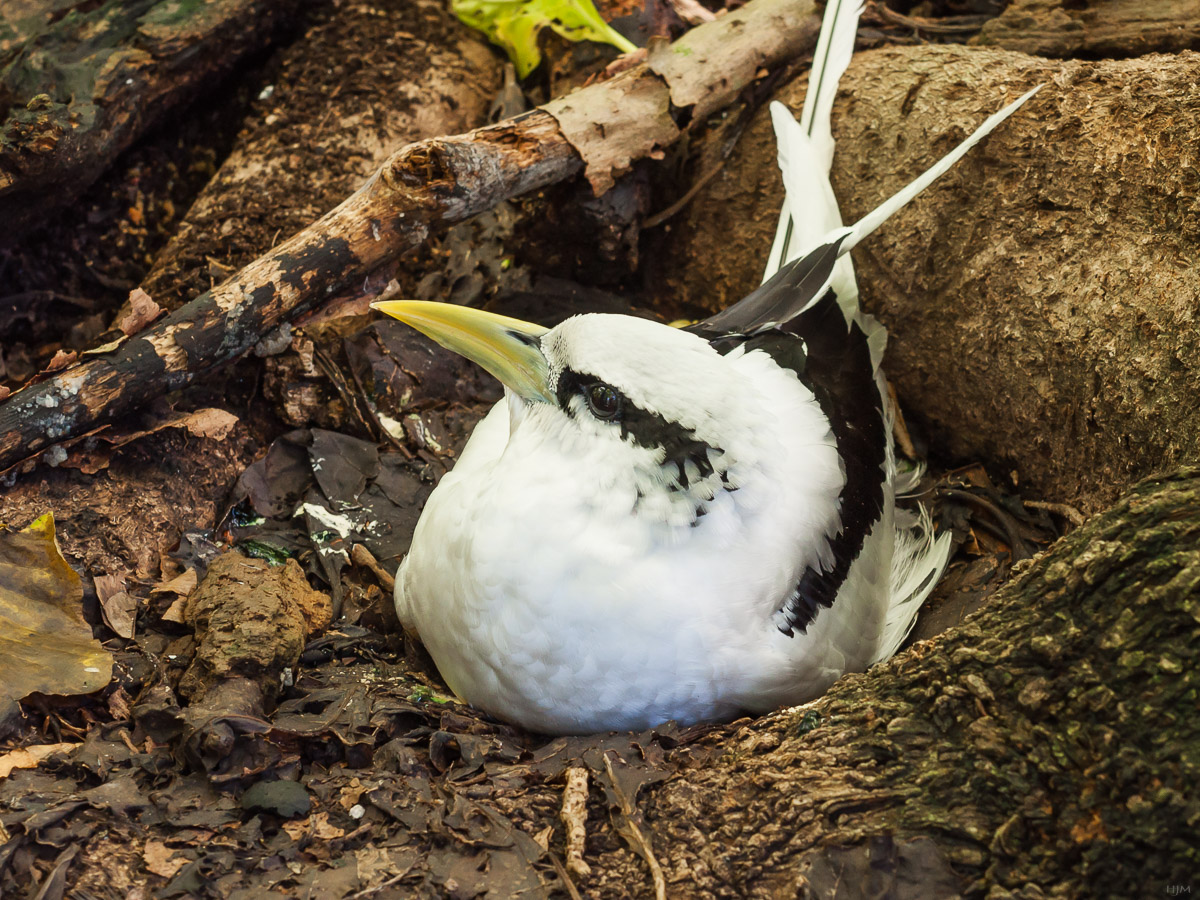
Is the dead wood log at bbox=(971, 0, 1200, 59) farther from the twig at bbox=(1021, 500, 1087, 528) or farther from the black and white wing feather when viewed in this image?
the twig at bbox=(1021, 500, 1087, 528)

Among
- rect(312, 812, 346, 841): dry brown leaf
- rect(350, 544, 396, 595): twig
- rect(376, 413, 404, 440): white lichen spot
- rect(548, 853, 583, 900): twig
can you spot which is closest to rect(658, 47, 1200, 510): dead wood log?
rect(376, 413, 404, 440): white lichen spot

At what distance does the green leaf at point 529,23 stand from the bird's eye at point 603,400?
2695 mm

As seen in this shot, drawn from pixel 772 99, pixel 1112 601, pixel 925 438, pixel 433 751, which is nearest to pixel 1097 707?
pixel 1112 601

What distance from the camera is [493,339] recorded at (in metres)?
2.98

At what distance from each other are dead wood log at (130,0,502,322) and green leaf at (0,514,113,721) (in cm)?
146

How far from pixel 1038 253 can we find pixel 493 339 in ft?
6.85

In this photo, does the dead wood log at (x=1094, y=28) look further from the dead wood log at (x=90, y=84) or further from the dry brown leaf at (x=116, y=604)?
the dry brown leaf at (x=116, y=604)

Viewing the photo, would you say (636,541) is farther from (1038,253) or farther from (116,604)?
(1038,253)

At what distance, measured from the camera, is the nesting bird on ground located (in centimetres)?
261

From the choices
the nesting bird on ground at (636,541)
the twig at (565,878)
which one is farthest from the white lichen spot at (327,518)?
the twig at (565,878)

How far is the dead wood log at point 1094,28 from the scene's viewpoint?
3.72 meters

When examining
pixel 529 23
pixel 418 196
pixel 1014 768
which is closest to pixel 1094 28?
pixel 529 23

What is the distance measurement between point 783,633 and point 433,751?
106cm

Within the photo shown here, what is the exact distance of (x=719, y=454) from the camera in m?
2.66
